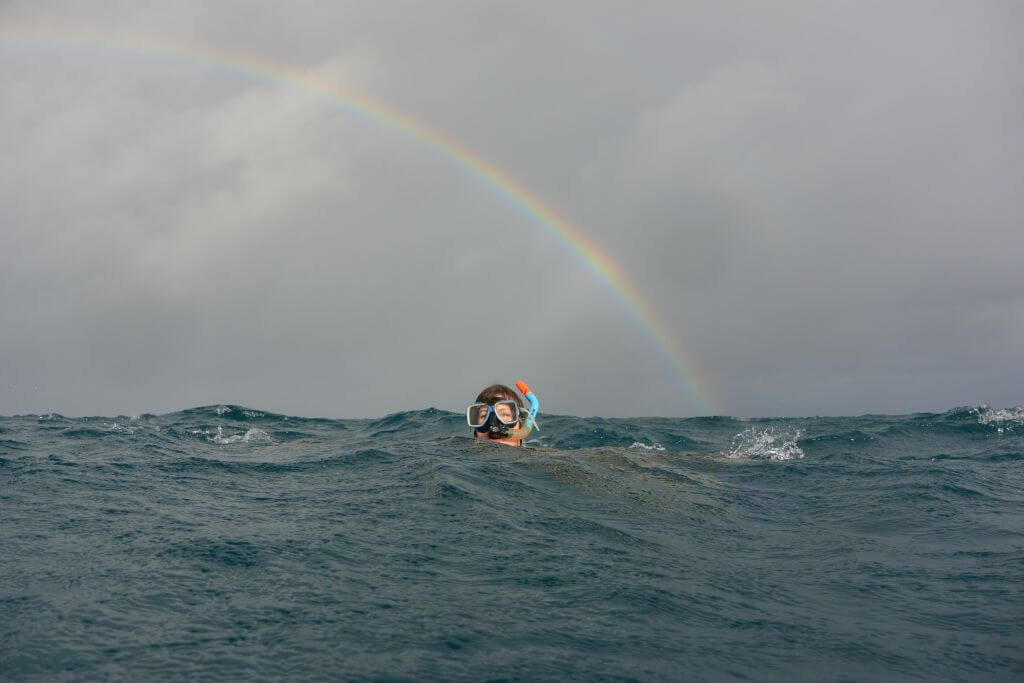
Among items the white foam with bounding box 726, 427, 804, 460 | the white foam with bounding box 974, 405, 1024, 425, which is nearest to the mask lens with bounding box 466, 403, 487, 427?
the white foam with bounding box 726, 427, 804, 460

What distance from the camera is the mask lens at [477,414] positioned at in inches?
552

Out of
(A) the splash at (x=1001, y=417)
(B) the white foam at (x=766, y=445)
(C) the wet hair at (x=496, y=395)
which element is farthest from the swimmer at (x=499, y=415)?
(A) the splash at (x=1001, y=417)

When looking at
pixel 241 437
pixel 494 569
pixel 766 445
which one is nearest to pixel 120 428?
pixel 241 437

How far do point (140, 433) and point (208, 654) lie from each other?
49.6 feet

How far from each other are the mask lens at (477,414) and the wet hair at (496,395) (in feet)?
0.41

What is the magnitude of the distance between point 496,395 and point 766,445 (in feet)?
36.3

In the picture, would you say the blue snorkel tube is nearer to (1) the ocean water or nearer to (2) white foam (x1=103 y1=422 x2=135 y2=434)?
(1) the ocean water

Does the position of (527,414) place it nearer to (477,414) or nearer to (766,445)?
(477,414)

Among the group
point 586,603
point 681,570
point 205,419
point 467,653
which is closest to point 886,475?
point 681,570

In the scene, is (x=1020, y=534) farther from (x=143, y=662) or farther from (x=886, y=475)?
(x=143, y=662)

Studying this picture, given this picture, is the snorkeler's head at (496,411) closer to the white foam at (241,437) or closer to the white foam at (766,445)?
the white foam at (766,445)

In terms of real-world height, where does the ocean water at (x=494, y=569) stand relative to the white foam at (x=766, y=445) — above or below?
below

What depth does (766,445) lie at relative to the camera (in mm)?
21109

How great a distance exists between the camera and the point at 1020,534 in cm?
973
